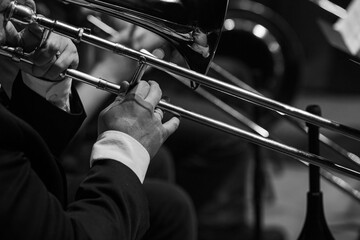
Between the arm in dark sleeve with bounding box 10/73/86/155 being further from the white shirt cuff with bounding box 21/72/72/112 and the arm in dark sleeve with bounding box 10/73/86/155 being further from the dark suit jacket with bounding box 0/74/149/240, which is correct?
the dark suit jacket with bounding box 0/74/149/240

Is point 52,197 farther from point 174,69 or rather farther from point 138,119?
point 174,69

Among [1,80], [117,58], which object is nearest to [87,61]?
[117,58]

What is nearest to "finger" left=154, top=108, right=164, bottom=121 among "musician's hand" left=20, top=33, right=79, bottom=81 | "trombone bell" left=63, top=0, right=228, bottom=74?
"trombone bell" left=63, top=0, right=228, bottom=74

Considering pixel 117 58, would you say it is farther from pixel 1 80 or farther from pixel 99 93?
pixel 1 80

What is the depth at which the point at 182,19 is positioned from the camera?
1.12 m

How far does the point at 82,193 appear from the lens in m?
0.95

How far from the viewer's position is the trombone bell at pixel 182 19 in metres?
1.09

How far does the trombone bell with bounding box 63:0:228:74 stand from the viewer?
109 centimetres

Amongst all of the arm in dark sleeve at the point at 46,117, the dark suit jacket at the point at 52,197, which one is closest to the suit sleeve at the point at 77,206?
the dark suit jacket at the point at 52,197

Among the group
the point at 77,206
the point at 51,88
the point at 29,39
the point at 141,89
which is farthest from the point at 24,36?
the point at 77,206

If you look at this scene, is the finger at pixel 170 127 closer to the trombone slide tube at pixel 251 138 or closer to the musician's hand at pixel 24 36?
the trombone slide tube at pixel 251 138

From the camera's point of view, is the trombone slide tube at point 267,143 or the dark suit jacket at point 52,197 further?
the trombone slide tube at point 267,143

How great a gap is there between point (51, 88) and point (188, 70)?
303 millimetres

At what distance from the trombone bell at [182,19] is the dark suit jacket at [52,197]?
0.89 feet
